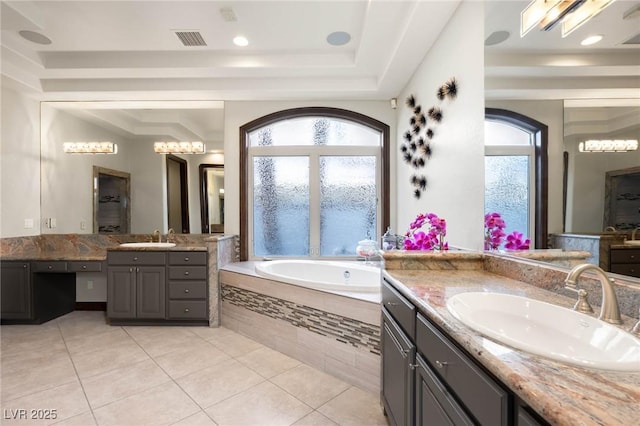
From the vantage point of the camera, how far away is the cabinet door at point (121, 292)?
123 inches

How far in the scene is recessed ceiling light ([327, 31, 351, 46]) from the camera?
261cm

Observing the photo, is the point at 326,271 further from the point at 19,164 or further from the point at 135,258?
the point at 19,164

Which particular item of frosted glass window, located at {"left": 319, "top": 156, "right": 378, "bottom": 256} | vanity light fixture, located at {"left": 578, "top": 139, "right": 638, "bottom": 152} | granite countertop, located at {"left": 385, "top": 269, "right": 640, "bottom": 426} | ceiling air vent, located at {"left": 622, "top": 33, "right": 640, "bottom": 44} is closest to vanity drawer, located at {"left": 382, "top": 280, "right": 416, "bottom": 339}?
granite countertop, located at {"left": 385, "top": 269, "right": 640, "bottom": 426}

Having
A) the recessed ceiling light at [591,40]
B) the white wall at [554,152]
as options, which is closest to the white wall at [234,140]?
the white wall at [554,152]

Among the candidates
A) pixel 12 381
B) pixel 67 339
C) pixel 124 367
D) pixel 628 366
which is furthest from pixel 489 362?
pixel 67 339

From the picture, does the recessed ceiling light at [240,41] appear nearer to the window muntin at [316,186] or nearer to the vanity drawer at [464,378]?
the window muntin at [316,186]

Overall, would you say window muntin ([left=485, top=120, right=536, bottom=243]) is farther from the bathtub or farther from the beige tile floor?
the bathtub

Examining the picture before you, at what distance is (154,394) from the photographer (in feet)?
6.39

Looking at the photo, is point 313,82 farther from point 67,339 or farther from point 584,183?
point 67,339

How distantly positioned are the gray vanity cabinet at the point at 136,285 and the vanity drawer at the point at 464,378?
299cm

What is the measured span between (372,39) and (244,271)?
102 inches

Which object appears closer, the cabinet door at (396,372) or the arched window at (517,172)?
the cabinet door at (396,372)

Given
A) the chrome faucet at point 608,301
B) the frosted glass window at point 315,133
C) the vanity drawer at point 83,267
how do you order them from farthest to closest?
the frosted glass window at point 315,133 → the vanity drawer at point 83,267 → the chrome faucet at point 608,301

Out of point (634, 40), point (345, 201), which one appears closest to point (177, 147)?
point (345, 201)
